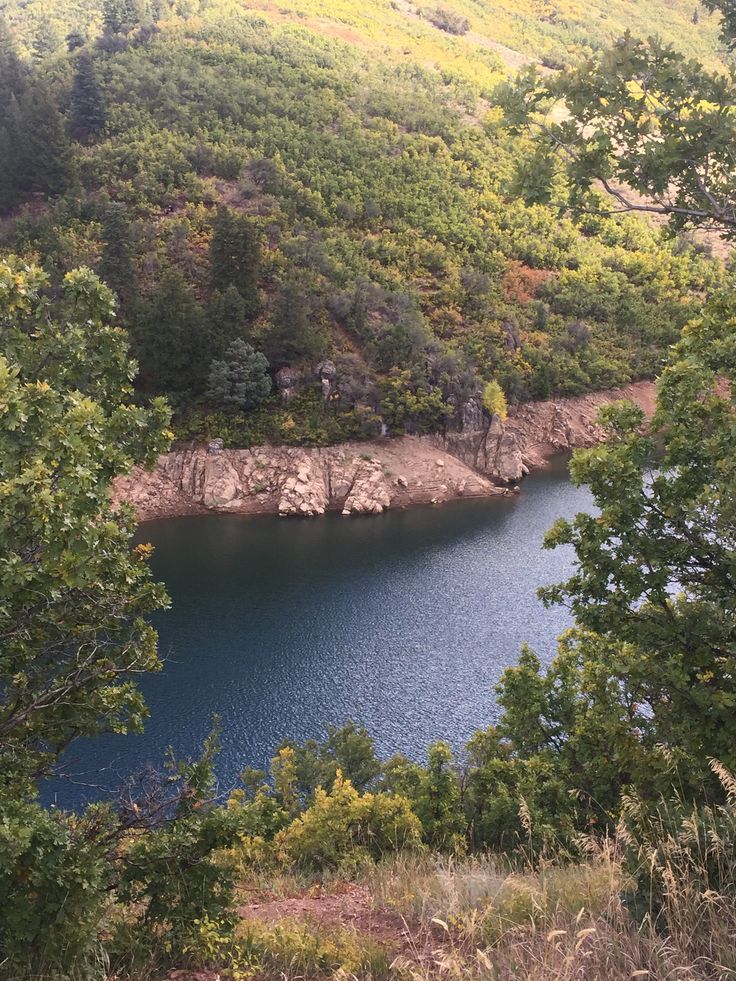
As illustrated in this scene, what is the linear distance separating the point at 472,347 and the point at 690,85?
6340cm

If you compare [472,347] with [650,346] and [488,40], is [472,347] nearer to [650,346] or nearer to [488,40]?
[650,346]

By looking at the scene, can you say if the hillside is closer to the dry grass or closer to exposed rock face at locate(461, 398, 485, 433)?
exposed rock face at locate(461, 398, 485, 433)

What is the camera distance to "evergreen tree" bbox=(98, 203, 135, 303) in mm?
59000

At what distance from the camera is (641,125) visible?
34.3 ft

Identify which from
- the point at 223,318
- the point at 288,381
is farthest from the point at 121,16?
the point at 288,381

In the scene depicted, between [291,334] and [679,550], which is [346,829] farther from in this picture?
[291,334]

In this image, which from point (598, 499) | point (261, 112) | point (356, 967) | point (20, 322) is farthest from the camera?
point (261, 112)

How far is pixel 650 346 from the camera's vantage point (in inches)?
3322

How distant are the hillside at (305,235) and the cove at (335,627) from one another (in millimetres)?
11955

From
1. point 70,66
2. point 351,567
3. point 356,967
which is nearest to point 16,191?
point 70,66

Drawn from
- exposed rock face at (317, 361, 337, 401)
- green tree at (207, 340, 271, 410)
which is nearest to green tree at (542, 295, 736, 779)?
green tree at (207, 340, 271, 410)

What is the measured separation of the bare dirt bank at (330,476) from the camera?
58.2 metres

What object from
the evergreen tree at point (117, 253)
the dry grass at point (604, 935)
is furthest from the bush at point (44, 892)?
the evergreen tree at point (117, 253)

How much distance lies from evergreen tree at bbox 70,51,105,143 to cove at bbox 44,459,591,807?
50464 mm
